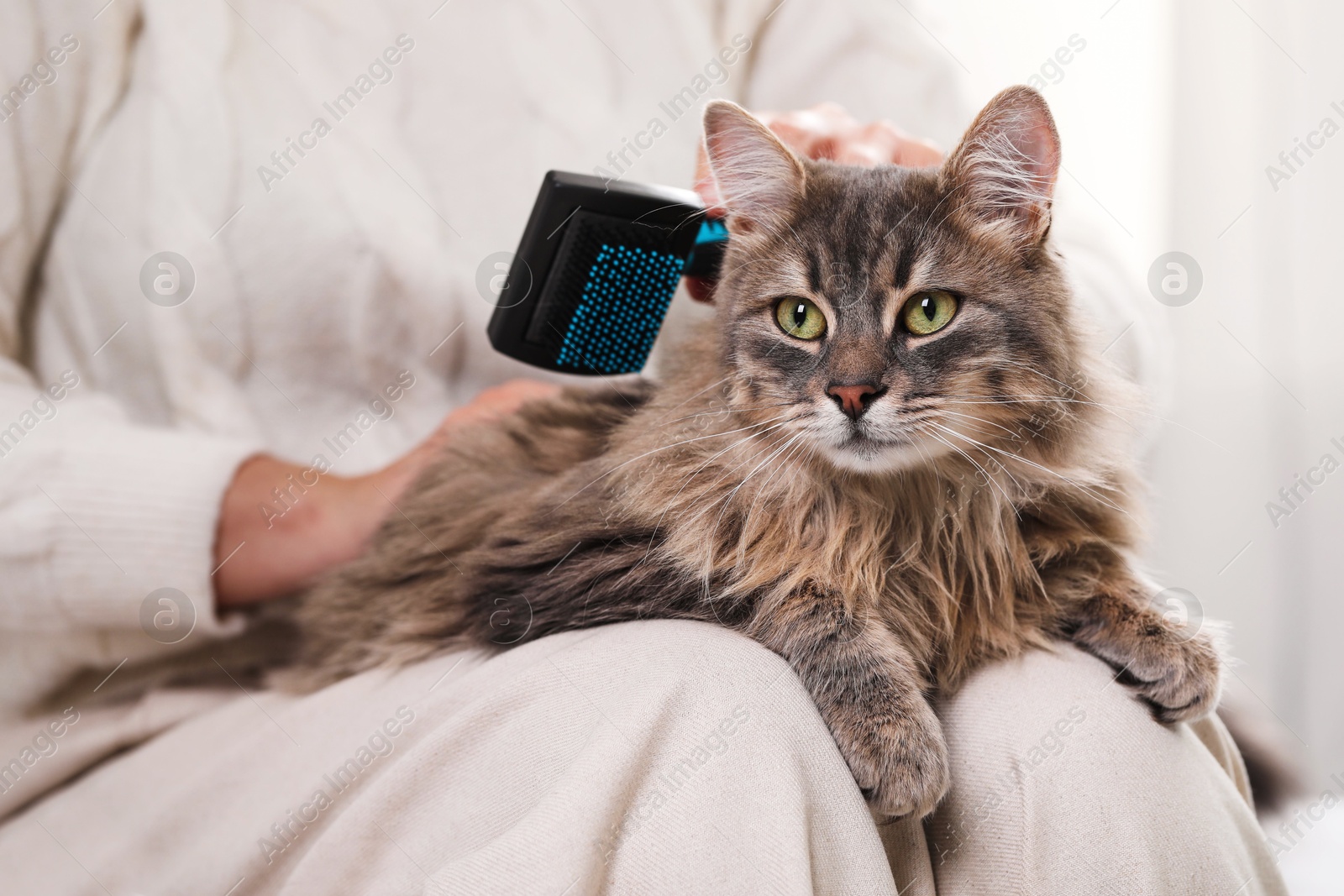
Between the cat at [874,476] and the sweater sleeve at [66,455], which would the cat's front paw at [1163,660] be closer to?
the cat at [874,476]

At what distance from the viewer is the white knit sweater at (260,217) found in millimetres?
1188

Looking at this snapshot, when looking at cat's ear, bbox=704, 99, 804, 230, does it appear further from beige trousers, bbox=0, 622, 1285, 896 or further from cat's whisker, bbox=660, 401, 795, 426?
beige trousers, bbox=0, 622, 1285, 896

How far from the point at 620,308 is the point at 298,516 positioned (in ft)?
2.10

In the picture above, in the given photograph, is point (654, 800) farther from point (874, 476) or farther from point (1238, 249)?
point (1238, 249)

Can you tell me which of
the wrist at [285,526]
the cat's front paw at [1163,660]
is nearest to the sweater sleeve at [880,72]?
the cat's front paw at [1163,660]

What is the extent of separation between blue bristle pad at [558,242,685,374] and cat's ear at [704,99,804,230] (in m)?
0.14

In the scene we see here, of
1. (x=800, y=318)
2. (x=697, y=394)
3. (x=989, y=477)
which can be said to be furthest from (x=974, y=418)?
(x=697, y=394)

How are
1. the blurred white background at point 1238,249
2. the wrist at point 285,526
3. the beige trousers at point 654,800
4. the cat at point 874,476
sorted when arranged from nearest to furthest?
the beige trousers at point 654,800
the cat at point 874,476
the wrist at point 285,526
the blurred white background at point 1238,249

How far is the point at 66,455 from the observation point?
1172 mm

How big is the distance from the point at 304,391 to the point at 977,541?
1180mm

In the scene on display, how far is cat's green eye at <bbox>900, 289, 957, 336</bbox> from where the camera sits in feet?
3.10

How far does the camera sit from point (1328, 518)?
76.4 inches

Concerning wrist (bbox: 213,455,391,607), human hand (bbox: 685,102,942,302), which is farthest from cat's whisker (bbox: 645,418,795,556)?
wrist (bbox: 213,455,391,607)

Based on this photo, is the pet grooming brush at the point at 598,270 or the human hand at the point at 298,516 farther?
the human hand at the point at 298,516
